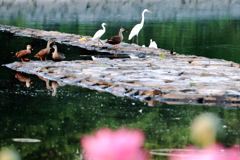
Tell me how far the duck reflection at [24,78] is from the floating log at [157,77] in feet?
1.24

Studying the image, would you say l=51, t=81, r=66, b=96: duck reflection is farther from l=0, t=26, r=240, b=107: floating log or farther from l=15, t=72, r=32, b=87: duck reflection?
l=15, t=72, r=32, b=87: duck reflection

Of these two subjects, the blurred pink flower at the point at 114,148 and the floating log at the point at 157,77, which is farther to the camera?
the floating log at the point at 157,77

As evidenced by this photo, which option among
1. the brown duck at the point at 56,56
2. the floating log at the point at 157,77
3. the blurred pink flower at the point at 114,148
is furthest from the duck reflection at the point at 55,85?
the blurred pink flower at the point at 114,148

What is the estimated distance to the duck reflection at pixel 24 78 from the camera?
35.2ft

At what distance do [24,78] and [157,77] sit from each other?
10.7ft

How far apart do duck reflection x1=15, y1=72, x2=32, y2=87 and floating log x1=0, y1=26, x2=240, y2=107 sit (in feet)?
1.24

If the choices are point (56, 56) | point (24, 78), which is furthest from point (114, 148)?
point (56, 56)

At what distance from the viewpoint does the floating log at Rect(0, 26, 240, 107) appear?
8.75 meters

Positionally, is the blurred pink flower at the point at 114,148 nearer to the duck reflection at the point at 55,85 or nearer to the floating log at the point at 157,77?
the floating log at the point at 157,77

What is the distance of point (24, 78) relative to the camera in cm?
1130

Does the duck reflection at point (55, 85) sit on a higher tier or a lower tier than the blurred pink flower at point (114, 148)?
lower

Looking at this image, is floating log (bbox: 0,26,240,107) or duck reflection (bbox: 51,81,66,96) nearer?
floating log (bbox: 0,26,240,107)

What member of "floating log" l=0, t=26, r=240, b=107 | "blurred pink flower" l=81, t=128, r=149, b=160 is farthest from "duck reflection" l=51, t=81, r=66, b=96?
"blurred pink flower" l=81, t=128, r=149, b=160

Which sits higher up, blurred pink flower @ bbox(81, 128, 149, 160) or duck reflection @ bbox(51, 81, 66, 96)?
blurred pink flower @ bbox(81, 128, 149, 160)
